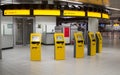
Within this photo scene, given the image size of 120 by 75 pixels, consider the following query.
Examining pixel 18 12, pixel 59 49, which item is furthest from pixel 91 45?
pixel 18 12

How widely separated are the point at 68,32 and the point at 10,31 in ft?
15.9

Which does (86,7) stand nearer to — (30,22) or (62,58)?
(62,58)

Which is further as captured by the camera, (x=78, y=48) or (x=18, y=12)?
(x=78, y=48)

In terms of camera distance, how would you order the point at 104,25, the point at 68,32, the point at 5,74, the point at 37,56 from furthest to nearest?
the point at 104,25 → the point at 68,32 → the point at 37,56 → the point at 5,74

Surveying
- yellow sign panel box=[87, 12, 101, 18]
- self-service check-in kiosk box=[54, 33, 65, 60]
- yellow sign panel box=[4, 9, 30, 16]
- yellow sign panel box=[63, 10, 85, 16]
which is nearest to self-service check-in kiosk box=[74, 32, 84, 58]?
self-service check-in kiosk box=[54, 33, 65, 60]

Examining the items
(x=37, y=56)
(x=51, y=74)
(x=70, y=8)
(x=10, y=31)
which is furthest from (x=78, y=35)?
(x=10, y=31)

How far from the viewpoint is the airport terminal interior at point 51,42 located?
Result: 8836mm

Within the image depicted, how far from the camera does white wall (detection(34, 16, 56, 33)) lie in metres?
20.5

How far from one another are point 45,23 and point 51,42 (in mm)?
1824

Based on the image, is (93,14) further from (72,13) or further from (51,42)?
(51,42)

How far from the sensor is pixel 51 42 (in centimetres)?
1998

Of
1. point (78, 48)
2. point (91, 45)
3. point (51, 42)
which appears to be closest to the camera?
point (78, 48)

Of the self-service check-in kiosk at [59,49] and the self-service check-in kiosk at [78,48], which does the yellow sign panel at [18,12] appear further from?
the self-service check-in kiosk at [78,48]

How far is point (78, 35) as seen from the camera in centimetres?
1205
